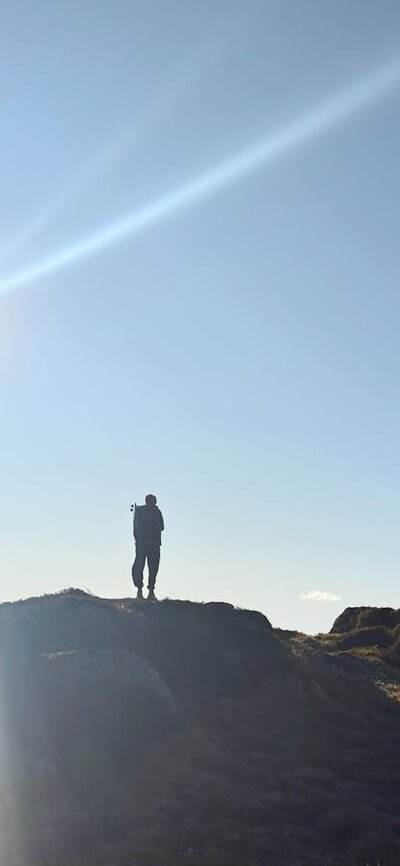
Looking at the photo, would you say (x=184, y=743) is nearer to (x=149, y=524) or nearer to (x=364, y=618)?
(x=149, y=524)

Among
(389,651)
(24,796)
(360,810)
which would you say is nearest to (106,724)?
(24,796)

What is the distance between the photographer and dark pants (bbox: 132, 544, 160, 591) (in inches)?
1064

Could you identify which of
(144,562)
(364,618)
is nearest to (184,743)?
(144,562)

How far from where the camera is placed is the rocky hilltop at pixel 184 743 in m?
13.3

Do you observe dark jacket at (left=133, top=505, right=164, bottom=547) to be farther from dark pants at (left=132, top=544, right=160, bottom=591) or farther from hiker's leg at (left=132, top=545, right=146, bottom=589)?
hiker's leg at (left=132, top=545, right=146, bottom=589)

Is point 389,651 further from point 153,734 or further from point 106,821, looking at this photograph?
point 106,821

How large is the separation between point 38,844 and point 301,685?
10.9m

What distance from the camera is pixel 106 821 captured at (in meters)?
14.0

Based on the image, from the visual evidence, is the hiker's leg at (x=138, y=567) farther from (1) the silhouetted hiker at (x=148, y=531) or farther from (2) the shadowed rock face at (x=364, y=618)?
(2) the shadowed rock face at (x=364, y=618)

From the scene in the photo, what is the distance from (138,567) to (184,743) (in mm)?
9966

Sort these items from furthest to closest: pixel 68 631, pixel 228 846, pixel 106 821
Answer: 1. pixel 68 631
2. pixel 106 821
3. pixel 228 846

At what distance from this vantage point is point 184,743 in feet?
58.5

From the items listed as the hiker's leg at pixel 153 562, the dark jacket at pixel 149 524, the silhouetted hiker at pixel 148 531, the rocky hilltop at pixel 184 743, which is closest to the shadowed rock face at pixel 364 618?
the rocky hilltop at pixel 184 743

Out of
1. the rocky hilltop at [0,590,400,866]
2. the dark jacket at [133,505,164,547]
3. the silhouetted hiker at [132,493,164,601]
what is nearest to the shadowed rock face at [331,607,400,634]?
the rocky hilltop at [0,590,400,866]
